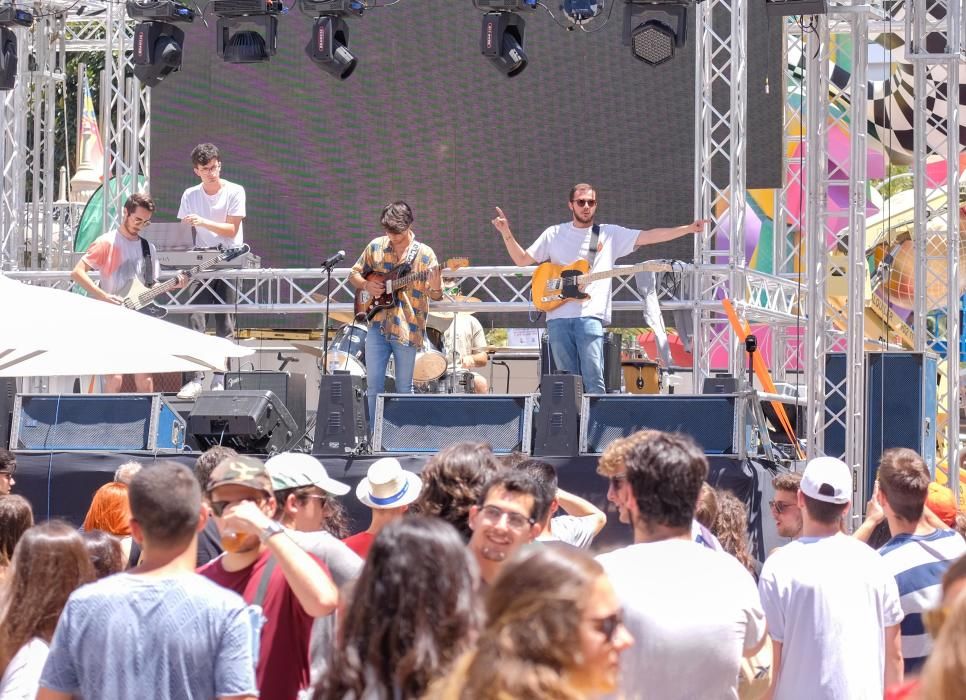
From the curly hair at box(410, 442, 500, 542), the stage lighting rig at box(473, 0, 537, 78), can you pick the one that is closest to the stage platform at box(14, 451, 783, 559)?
the curly hair at box(410, 442, 500, 542)

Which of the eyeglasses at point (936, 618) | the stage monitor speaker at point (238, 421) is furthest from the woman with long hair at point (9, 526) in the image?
the stage monitor speaker at point (238, 421)

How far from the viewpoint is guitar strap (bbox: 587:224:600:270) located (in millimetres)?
8688

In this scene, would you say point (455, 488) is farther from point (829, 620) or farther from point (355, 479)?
point (355, 479)

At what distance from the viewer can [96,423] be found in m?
8.06

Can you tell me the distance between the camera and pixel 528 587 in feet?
6.76

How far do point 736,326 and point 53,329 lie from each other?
4717 mm

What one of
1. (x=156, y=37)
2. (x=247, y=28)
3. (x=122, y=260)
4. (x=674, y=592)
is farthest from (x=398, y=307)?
(x=674, y=592)

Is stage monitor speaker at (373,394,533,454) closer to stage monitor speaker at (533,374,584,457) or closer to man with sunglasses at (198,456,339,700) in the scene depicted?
stage monitor speaker at (533,374,584,457)

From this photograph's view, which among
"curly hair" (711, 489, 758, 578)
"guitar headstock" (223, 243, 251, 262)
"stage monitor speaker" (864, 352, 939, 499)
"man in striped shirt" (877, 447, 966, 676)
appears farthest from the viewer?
"guitar headstock" (223, 243, 251, 262)

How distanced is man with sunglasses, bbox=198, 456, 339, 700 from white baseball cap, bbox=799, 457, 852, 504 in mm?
1536

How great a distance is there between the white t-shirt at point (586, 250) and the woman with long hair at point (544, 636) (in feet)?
21.1

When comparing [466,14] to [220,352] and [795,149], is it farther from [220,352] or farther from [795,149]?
[795,149]

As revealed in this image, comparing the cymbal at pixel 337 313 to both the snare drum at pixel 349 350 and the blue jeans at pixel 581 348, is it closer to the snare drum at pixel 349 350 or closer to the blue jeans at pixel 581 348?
the snare drum at pixel 349 350

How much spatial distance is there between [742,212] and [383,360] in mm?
3296
